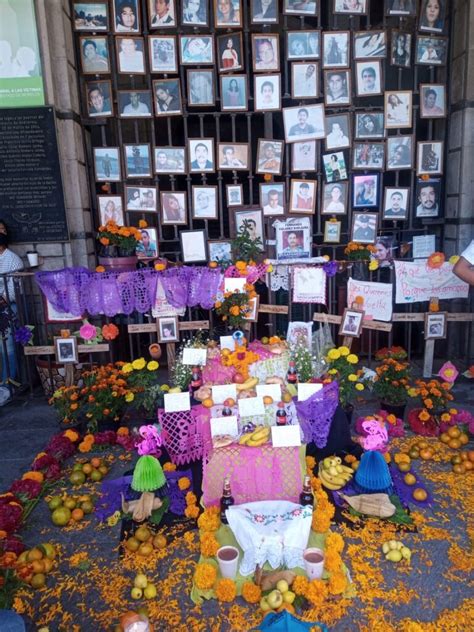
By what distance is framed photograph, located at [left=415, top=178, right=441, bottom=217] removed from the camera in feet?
22.0

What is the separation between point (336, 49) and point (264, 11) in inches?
42.0

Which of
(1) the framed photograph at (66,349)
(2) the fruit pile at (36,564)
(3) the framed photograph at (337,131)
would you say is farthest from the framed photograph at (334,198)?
(2) the fruit pile at (36,564)

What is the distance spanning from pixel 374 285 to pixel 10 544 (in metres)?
4.41

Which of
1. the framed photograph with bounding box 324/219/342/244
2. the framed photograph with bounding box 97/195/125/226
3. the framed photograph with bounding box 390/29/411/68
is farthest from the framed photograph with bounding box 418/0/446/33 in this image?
the framed photograph with bounding box 97/195/125/226

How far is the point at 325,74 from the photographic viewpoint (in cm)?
643

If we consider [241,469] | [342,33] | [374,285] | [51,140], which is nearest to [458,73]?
[342,33]

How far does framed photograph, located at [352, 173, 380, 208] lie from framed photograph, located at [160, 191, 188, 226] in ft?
7.81

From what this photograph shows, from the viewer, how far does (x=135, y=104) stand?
648cm

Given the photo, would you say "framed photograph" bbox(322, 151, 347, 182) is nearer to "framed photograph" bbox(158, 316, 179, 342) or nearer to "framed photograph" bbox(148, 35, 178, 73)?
"framed photograph" bbox(148, 35, 178, 73)

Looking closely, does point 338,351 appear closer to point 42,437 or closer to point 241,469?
point 241,469

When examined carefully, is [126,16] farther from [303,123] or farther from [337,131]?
[337,131]

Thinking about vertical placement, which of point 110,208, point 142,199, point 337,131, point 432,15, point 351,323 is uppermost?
point 432,15

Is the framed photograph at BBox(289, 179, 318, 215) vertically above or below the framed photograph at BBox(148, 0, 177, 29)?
below

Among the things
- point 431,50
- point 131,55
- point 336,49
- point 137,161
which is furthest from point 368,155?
point 131,55
